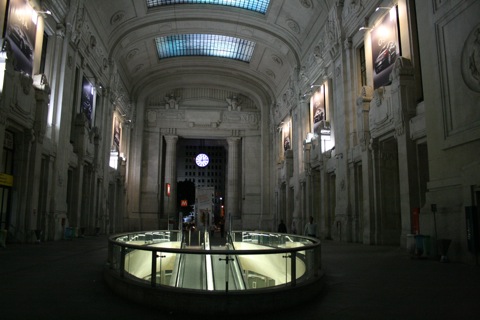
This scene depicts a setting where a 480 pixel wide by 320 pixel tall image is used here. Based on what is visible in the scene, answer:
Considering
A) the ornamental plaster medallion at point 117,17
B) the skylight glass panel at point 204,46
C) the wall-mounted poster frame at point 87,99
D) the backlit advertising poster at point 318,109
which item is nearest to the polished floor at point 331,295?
the backlit advertising poster at point 318,109

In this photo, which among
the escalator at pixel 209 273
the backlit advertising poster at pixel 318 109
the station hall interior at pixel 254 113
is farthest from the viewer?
the backlit advertising poster at pixel 318 109

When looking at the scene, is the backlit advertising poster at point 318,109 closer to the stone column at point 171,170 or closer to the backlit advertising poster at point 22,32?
the backlit advertising poster at point 22,32

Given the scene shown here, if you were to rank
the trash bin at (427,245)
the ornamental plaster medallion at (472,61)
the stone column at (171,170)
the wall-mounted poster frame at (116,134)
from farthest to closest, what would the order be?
the stone column at (171,170) → the wall-mounted poster frame at (116,134) → the trash bin at (427,245) → the ornamental plaster medallion at (472,61)

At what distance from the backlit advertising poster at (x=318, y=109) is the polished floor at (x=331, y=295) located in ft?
41.8

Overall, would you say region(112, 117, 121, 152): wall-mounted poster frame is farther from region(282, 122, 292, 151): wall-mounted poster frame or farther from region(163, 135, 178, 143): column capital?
region(282, 122, 292, 151): wall-mounted poster frame

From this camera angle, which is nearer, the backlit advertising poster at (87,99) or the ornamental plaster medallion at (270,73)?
the backlit advertising poster at (87,99)

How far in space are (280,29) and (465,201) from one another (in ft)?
59.2

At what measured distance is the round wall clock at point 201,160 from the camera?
123 feet

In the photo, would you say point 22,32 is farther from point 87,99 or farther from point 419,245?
point 419,245

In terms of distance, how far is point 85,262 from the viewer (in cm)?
818

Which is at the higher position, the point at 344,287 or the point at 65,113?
the point at 65,113

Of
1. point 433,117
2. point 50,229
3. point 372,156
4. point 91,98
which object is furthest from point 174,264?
point 91,98

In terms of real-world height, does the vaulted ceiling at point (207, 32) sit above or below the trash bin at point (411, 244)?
above

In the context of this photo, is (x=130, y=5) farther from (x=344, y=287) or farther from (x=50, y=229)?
(x=344, y=287)
